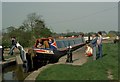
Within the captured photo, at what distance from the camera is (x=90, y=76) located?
10.4m

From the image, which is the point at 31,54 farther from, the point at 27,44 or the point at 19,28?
the point at 19,28

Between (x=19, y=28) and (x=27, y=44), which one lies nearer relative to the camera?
(x=27, y=44)

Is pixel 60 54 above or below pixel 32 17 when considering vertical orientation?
below

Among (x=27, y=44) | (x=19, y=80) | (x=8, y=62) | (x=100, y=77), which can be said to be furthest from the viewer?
(x=27, y=44)

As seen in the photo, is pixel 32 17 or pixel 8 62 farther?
pixel 32 17

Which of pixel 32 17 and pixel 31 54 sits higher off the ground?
pixel 32 17

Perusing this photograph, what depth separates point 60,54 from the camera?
2309cm

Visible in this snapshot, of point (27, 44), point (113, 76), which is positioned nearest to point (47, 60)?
point (113, 76)

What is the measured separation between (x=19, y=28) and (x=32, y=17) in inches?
222

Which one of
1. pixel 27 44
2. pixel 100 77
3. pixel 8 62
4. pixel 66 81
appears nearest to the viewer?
pixel 66 81

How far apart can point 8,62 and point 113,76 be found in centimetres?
999

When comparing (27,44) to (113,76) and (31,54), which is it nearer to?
(31,54)

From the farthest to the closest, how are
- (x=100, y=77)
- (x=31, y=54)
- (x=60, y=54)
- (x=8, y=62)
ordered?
(x=60, y=54)
(x=31, y=54)
(x=8, y=62)
(x=100, y=77)

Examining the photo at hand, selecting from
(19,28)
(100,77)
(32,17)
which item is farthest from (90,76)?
(32,17)
